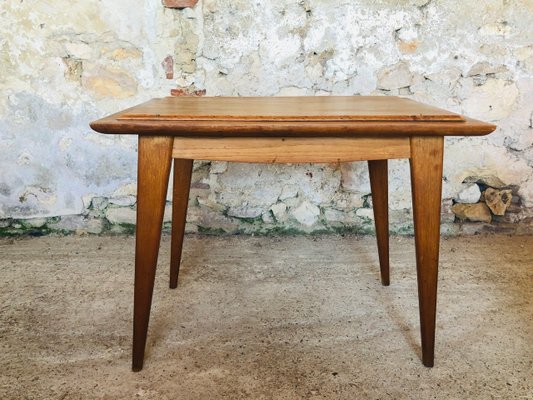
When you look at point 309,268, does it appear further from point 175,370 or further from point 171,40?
point 171,40

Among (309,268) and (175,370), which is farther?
(309,268)

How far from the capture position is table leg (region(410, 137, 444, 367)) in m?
1.11

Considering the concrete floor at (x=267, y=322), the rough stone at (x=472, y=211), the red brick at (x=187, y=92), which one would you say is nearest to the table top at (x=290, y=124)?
the concrete floor at (x=267, y=322)

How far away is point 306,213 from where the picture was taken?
2119 millimetres


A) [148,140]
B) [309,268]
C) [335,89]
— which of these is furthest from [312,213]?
[148,140]

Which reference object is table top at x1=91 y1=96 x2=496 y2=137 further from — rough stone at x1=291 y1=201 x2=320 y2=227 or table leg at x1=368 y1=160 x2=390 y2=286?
rough stone at x1=291 y1=201 x2=320 y2=227

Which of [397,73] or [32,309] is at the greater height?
[397,73]

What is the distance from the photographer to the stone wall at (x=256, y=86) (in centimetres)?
191

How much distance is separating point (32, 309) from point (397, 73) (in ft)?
5.67

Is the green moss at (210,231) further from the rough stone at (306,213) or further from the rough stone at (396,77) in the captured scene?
the rough stone at (396,77)

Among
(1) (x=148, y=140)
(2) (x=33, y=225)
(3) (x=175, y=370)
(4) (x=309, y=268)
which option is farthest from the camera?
(2) (x=33, y=225)

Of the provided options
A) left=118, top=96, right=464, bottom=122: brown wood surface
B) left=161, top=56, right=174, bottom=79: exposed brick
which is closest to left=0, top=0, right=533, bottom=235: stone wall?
left=161, top=56, right=174, bottom=79: exposed brick

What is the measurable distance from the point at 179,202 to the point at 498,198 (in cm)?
149

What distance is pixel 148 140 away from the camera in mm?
1097
